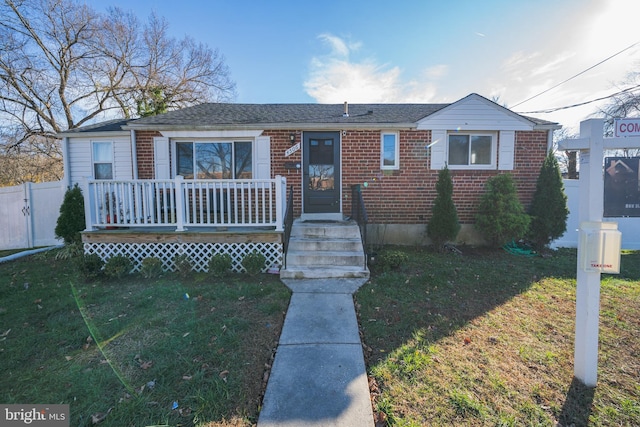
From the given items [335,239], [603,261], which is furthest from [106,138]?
[603,261]

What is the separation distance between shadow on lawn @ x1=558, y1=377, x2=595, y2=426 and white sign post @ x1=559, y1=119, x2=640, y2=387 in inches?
3.2

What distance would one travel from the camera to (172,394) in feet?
7.73

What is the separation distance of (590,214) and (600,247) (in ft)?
0.94

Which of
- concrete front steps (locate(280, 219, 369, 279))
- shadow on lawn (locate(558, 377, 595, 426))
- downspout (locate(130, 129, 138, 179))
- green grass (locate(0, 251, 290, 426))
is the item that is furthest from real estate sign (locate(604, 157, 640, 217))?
downspout (locate(130, 129, 138, 179))

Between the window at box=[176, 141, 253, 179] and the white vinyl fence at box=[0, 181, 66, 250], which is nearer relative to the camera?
the window at box=[176, 141, 253, 179]

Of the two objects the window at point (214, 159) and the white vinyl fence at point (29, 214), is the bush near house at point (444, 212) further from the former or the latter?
the white vinyl fence at point (29, 214)

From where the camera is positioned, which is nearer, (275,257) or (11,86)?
(275,257)

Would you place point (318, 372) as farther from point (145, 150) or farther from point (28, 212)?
point (28, 212)

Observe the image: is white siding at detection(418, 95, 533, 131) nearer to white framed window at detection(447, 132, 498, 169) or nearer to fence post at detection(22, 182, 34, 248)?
white framed window at detection(447, 132, 498, 169)

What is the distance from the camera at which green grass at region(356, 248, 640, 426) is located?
2197 millimetres

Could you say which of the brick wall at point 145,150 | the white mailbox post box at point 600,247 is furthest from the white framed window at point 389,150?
the brick wall at point 145,150

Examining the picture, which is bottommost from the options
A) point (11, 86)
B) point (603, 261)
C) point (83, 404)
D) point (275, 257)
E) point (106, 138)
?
point (83, 404)

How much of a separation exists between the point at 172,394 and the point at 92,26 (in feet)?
66.0

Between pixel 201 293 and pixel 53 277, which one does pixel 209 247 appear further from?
pixel 53 277
